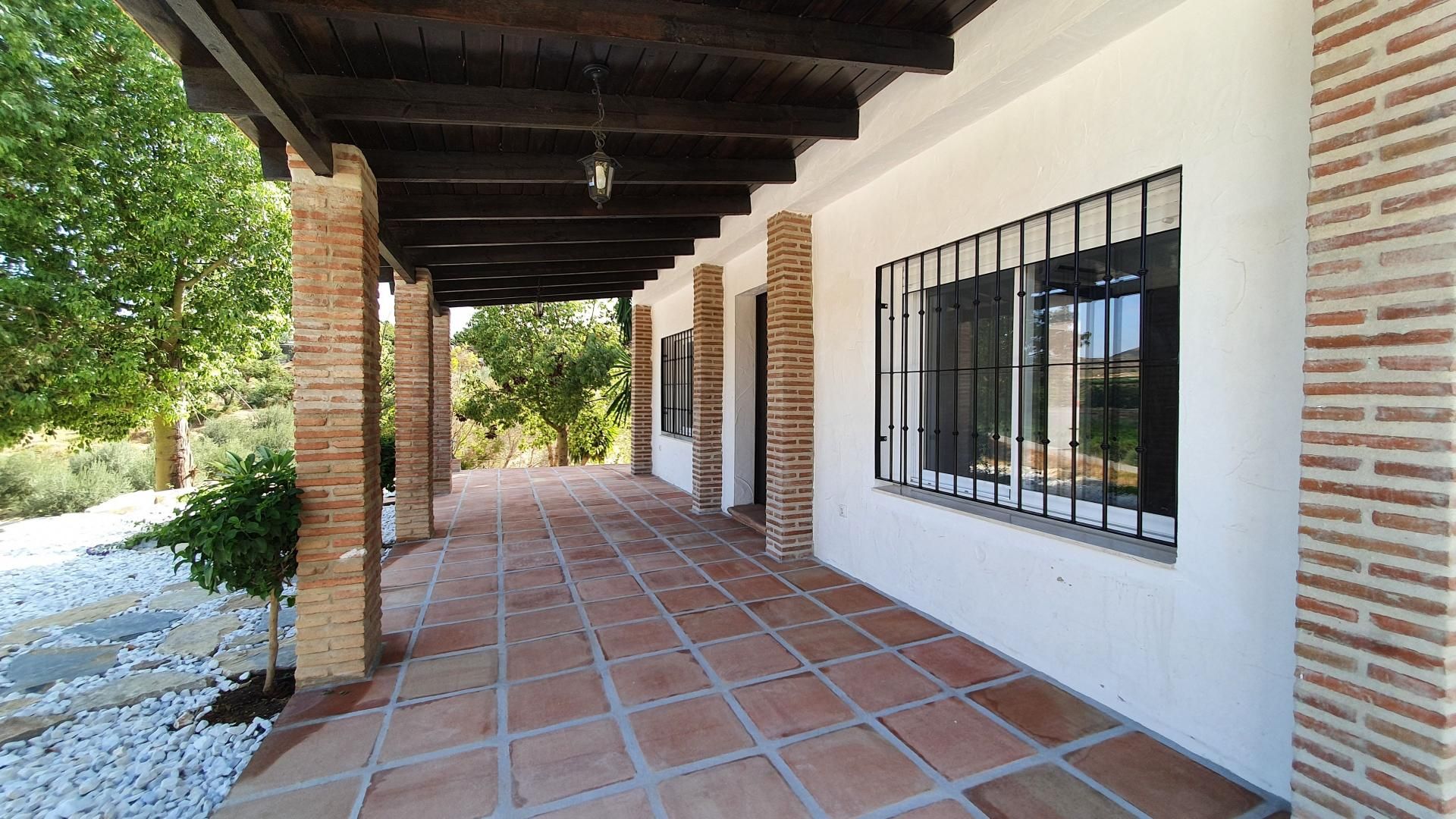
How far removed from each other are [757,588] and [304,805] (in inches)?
107

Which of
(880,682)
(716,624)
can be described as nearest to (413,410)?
(716,624)

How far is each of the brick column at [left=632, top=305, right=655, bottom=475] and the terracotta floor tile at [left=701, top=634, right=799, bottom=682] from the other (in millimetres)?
6686

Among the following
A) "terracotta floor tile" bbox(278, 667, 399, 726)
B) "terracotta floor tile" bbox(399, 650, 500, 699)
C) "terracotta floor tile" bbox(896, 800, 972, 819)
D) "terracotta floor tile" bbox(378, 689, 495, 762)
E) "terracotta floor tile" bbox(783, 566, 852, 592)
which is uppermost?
"terracotta floor tile" bbox(783, 566, 852, 592)

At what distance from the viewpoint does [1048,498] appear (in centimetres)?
299

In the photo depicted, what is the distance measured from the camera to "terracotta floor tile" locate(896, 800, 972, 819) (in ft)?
6.25

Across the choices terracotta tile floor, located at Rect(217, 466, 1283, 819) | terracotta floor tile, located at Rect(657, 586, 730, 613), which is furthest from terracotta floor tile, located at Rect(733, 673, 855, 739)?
terracotta floor tile, located at Rect(657, 586, 730, 613)

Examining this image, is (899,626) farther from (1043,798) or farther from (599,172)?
(599,172)

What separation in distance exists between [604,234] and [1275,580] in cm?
528

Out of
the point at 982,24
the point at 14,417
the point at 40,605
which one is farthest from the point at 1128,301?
the point at 14,417

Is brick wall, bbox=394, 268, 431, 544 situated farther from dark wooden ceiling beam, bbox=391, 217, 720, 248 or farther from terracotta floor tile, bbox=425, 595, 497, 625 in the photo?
terracotta floor tile, bbox=425, 595, 497, 625

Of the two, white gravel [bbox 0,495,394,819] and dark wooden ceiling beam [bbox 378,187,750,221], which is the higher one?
dark wooden ceiling beam [bbox 378,187,750,221]

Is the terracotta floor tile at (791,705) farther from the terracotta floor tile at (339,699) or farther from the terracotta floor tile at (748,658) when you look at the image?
the terracotta floor tile at (339,699)

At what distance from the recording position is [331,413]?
2.84 m

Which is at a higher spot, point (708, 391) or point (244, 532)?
point (708, 391)
